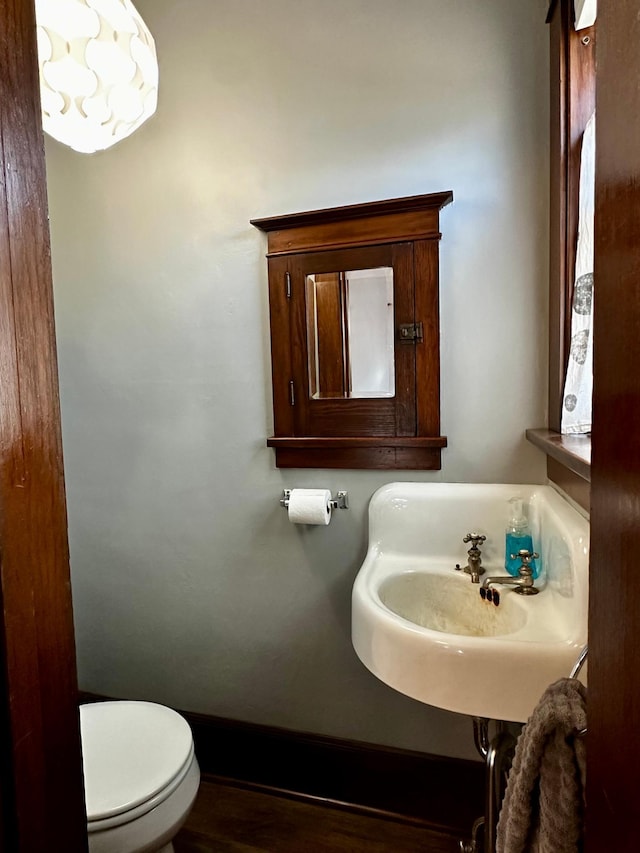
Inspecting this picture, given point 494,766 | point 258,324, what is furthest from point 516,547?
point 258,324

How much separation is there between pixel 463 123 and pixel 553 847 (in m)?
1.55

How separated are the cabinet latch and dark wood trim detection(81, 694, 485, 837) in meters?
1.27

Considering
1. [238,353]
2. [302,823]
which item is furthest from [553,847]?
[238,353]

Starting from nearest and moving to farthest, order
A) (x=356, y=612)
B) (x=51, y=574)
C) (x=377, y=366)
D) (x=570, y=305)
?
(x=51, y=574) → (x=356, y=612) → (x=570, y=305) → (x=377, y=366)

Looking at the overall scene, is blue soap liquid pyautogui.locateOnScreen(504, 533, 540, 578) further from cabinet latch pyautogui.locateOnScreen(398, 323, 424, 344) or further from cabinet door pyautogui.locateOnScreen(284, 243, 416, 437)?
cabinet latch pyautogui.locateOnScreen(398, 323, 424, 344)

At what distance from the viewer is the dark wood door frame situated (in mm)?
429

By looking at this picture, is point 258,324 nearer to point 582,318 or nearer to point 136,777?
point 582,318

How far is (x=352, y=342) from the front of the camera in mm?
1458

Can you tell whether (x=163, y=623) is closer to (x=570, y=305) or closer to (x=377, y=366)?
(x=377, y=366)

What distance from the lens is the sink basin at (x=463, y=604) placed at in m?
0.87

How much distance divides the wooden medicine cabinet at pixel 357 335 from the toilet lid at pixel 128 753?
82cm

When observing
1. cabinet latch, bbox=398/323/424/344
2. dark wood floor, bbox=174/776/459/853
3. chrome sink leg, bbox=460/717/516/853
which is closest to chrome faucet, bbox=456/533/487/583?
chrome sink leg, bbox=460/717/516/853

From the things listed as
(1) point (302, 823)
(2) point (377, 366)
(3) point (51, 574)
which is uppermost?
(2) point (377, 366)

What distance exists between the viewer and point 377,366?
4.71 feet
